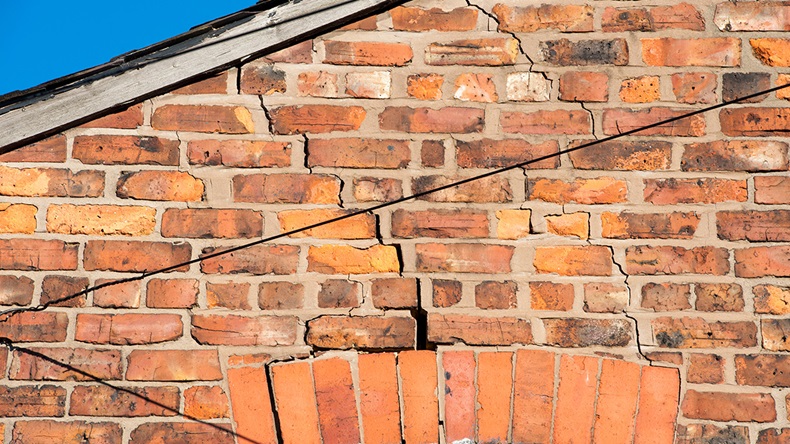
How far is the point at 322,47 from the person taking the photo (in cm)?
253

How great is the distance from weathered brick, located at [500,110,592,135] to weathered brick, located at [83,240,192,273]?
41.7 inches

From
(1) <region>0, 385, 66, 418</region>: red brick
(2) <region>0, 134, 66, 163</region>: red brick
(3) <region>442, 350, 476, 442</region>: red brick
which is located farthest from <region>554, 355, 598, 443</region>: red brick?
(2) <region>0, 134, 66, 163</region>: red brick

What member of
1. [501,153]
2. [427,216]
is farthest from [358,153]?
[501,153]

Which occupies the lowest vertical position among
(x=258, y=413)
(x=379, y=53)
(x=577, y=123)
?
(x=258, y=413)

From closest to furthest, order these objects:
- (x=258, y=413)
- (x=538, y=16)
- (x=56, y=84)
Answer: (x=258, y=413)
(x=56, y=84)
(x=538, y=16)

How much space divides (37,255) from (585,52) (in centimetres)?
180

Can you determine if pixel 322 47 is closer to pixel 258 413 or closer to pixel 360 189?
pixel 360 189

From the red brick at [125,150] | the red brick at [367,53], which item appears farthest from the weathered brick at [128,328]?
the red brick at [367,53]

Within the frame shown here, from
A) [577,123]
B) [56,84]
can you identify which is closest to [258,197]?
[56,84]

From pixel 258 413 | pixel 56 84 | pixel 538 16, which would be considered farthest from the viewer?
pixel 538 16

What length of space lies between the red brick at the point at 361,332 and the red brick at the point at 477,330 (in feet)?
0.24

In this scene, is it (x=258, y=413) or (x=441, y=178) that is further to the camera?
(x=441, y=178)

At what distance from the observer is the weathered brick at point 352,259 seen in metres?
2.37

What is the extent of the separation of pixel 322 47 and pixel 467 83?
0.48 meters
